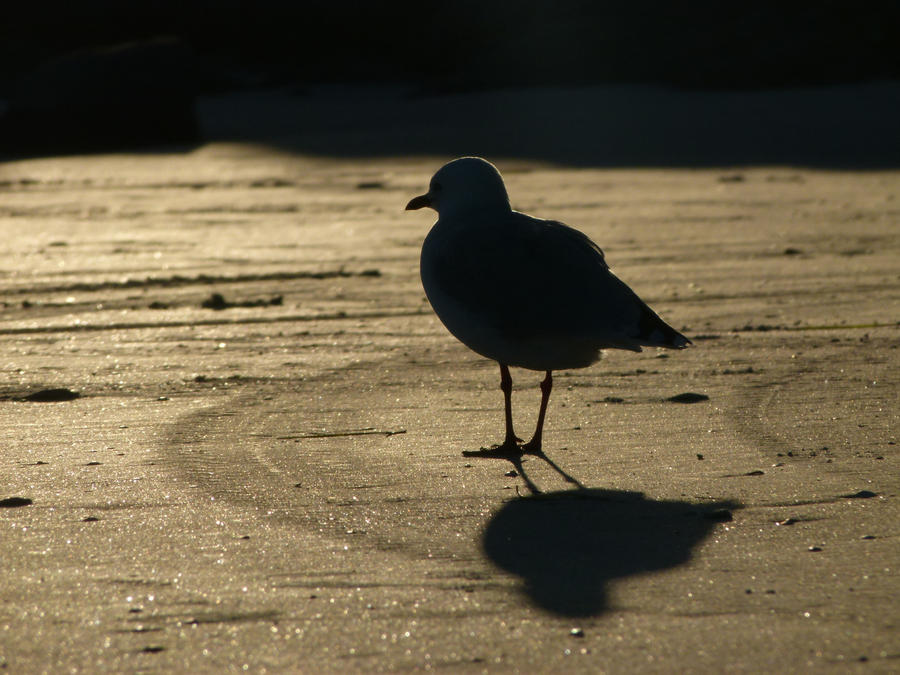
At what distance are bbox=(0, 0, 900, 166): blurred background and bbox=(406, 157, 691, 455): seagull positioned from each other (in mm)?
8797

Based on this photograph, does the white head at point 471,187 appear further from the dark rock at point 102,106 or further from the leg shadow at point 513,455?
the dark rock at point 102,106

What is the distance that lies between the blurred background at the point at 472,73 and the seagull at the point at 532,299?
28.9 feet

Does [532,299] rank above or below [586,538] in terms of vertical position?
above

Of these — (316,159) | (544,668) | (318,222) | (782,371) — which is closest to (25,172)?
(316,159)

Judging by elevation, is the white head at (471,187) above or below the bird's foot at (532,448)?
above

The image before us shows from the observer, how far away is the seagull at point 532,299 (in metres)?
4.23

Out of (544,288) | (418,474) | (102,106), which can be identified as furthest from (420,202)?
(102,106)

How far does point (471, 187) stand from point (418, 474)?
46.7 inches

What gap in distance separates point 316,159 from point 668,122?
13.8 feet

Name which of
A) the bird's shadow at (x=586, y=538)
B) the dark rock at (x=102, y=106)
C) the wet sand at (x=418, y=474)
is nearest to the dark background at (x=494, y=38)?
the dark rock at (x=102, y=106)

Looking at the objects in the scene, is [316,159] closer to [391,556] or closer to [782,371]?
[782,371]

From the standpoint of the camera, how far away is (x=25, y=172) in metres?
13.3

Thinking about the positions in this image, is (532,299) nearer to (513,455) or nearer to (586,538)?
(513,455)

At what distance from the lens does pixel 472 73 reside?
65.3 ft
